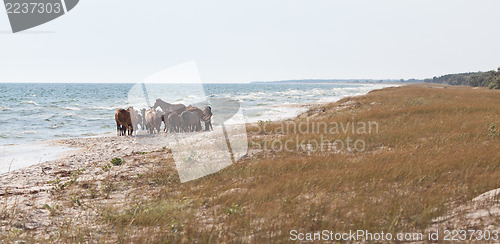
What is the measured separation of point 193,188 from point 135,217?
7.29ft

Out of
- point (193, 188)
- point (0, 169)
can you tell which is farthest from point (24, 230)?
point (0, 169)

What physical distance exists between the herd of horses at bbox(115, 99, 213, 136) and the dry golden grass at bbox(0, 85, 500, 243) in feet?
38.4

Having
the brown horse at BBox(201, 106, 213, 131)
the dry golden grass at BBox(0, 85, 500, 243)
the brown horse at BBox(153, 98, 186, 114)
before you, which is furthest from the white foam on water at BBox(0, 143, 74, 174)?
the brown horse at BBox(201, 106, 213, 131)

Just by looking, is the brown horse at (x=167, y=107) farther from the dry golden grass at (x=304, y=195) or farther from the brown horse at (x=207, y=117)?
the dry golden grass at (x=304, y=195)

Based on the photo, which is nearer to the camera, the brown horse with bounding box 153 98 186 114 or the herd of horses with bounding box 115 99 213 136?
the herd of horses with bounding box 115 99 213 136

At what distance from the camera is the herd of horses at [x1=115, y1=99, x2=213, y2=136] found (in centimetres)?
2209

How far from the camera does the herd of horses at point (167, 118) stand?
22094mm

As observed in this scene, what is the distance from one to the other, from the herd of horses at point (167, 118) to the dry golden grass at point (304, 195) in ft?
38.4

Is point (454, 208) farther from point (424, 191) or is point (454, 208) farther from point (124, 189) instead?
point (124, 189)

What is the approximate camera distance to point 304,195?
6.47 m

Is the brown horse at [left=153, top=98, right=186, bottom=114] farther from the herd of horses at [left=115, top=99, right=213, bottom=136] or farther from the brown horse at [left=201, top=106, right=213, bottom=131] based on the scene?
the brown horse at [left=201, top=106, right=213, bottom=131]

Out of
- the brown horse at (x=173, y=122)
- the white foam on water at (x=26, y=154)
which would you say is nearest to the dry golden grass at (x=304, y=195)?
the white foam on water at (x=26, y=154)

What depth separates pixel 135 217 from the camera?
566 centimetres

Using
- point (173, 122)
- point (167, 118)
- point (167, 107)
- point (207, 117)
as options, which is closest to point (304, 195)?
point (173, 122)
